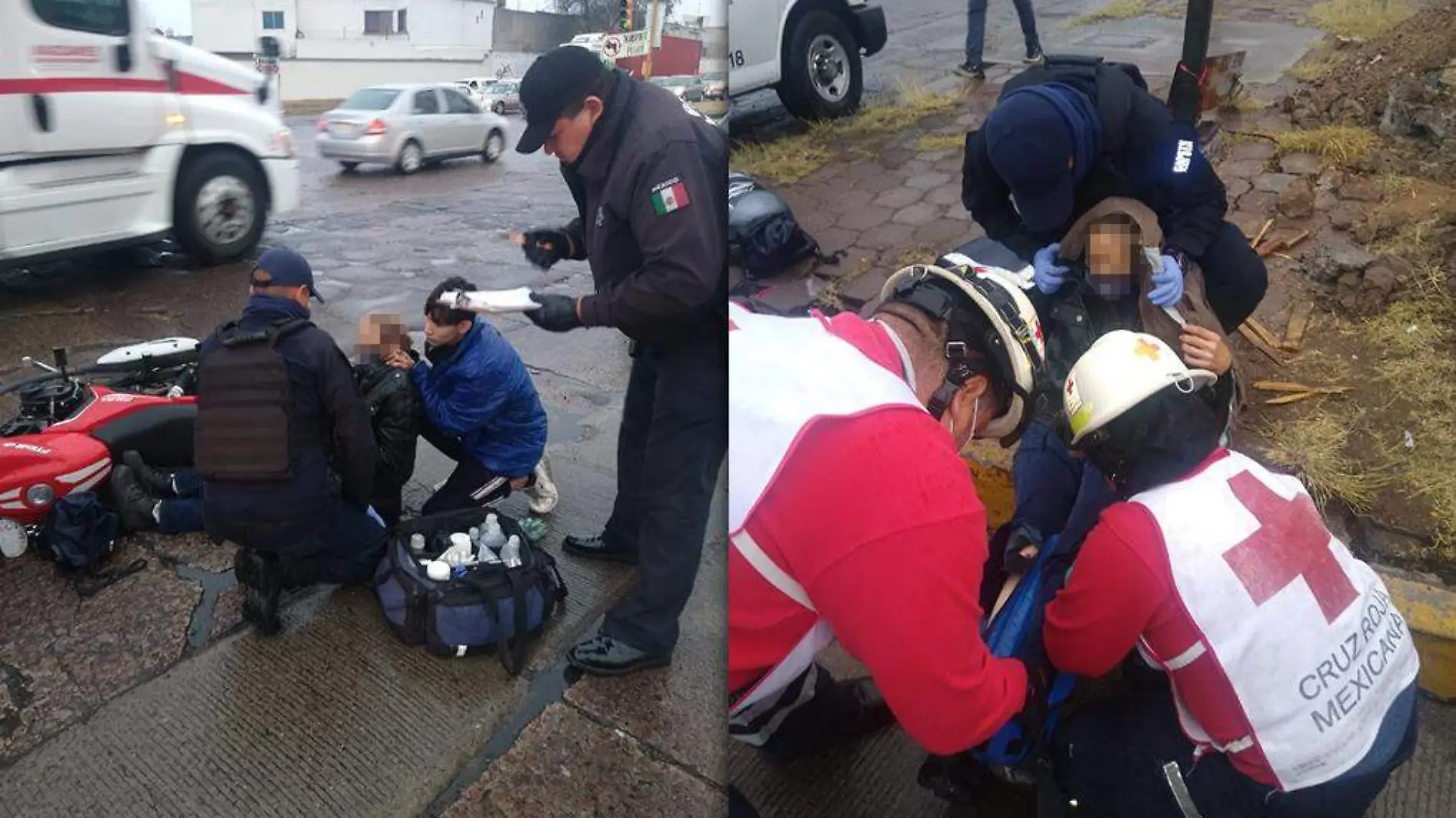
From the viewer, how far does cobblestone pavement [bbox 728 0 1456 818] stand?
107 centimetres

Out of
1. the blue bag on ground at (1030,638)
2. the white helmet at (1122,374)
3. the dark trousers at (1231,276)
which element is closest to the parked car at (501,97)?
the white helmet at (1122,374)

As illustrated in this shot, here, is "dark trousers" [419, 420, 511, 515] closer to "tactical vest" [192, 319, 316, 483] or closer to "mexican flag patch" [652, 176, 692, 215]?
"tactical vest" [192, 319, 316, 483]

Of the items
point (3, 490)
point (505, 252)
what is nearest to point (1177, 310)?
point (505, 252)

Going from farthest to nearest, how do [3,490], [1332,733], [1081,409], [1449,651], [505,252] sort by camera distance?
[3,490]
[1449,651]
[505,252]
[1332,733]
[1081,409]

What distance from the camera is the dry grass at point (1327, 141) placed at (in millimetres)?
1342

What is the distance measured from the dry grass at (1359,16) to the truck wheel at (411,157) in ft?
4.15

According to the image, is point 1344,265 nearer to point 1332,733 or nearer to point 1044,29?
point 1044,29

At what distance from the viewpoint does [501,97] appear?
1220mm

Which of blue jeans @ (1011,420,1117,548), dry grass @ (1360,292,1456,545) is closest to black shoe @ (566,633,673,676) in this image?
blue jeans @ (1011,420,1117,548)

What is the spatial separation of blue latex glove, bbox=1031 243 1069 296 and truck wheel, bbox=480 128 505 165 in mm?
725

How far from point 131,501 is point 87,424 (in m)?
0.47

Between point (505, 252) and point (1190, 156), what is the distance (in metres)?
0.96

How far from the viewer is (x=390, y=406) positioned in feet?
7.41

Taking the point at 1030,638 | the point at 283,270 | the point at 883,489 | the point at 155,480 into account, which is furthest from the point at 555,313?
the point at 155,480
